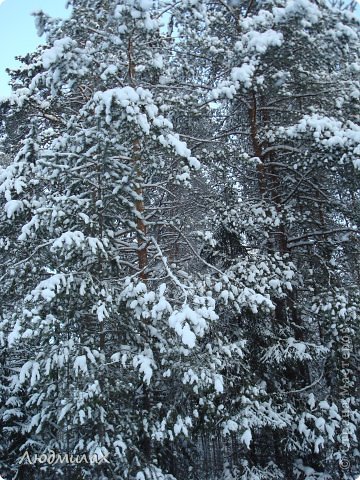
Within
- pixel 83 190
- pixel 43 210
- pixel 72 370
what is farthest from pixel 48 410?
pixel 83 190

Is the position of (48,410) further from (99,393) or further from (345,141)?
(345,141)

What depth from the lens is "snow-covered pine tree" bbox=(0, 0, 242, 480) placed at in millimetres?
5504

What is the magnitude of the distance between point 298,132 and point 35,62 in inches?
205

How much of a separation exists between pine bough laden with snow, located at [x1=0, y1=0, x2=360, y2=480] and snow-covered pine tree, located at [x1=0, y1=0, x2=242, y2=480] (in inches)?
1.4

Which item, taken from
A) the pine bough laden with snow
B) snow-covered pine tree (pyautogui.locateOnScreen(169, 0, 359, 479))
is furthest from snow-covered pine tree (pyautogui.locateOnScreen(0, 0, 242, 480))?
snow-covered pine tree (pyautogui.locateOnScreen(169, 0, 359, 479))

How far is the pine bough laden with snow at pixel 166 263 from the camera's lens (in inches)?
224

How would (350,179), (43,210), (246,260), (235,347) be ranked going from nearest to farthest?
(43,210) → (235,347) → (350,179) → (246,260)

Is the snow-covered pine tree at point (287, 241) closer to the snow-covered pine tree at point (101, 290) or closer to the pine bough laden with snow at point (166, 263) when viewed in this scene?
the pine bough laden with snow at point (166, 263)

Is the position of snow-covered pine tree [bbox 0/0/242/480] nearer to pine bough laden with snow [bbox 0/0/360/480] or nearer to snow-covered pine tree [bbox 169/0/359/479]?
pine bough laden with snow [bbox 0/0/360/480]

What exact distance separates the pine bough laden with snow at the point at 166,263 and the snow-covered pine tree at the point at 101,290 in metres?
0.04

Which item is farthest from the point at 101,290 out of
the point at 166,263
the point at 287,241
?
the point at 287,241

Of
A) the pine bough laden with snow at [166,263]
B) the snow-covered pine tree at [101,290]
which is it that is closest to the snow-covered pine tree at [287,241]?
the pine bough laden with snow at [166,263]

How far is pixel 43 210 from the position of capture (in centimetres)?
570

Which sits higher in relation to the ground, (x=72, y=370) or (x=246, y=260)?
(x=246, y=260)
